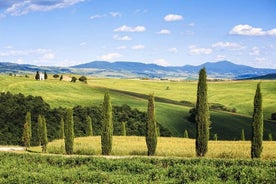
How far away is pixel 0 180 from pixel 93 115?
6504 centimetres

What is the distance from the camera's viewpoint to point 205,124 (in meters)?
39.7

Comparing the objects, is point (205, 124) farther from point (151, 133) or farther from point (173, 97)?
point (173, 97)

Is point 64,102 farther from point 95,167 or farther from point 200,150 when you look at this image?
point 95,167

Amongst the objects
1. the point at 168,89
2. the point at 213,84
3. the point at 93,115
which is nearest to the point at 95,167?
the point at 93,115

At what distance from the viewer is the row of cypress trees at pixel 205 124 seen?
37.5 meters

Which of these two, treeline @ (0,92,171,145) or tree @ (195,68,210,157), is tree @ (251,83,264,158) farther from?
treeline @ (0,92,171,145)

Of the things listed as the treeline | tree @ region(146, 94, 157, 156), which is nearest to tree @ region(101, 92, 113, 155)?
tree @ region(146, 94, 157, 156)

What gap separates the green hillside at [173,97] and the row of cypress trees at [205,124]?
51.0m

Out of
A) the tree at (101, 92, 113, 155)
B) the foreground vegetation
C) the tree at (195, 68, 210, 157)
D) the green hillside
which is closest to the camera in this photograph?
the foreground vegetation

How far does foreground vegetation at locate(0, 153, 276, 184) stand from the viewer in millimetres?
23016

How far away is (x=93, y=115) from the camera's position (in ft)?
291

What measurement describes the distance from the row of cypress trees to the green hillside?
5099cm

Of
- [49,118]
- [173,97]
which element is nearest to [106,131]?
[49,118]

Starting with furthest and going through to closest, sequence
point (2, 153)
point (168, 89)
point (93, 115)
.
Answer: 1. point (168, 89)
2. point (93, 115)
3. point (2, 153)
